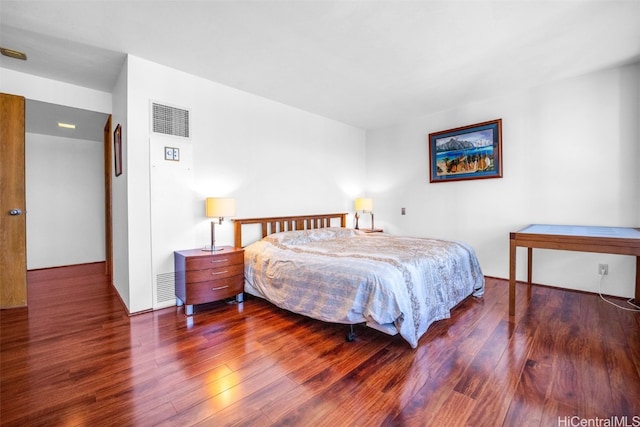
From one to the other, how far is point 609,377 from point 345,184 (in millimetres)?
3979

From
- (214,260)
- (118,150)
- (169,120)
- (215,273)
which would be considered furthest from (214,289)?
(118,150)

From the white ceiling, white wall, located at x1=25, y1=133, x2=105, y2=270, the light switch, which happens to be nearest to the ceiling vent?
the light switch

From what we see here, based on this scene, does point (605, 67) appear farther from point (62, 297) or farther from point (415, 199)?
point (62, 297)

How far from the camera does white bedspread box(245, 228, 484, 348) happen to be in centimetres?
204

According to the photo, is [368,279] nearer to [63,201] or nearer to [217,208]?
[217,208]

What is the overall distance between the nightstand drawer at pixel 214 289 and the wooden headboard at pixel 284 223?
559 mm

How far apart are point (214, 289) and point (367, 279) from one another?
1.64 meters

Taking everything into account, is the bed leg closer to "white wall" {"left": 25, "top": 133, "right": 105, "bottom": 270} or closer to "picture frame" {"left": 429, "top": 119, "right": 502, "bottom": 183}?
"picture frame" {"left": 429, "top": 119, "right": 502, "bottom": 183}

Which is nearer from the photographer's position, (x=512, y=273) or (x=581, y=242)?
(x=581, y=242)

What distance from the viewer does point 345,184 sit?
5.12 metres

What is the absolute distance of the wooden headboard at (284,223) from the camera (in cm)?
347

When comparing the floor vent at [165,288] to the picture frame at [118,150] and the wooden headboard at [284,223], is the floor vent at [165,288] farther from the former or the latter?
the picture frame at [118,150]

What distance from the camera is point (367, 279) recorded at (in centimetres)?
209

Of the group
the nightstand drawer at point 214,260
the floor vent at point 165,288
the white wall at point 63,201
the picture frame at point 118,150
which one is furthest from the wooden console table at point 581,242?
the white wall at point 63,201
